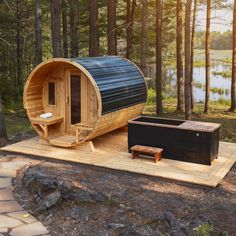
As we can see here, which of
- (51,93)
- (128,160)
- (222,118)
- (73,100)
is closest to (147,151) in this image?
(128,160)

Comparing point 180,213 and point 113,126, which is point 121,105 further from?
point 180,213

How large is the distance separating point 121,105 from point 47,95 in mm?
2424

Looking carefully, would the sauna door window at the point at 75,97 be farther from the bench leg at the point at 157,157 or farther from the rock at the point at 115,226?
the rock at the point at 115,226

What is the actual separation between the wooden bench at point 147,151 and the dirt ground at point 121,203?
86 cm

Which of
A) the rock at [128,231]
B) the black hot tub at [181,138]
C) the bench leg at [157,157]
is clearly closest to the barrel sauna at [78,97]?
the black hot tub at [181,138]

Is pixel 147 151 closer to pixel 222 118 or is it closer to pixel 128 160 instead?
pixel 128 160

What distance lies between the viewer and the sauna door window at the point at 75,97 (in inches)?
429

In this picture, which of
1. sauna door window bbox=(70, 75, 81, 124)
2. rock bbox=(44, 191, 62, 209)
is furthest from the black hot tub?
rock bbox=(44, 191, 62, 209)

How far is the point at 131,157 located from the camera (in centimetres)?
959

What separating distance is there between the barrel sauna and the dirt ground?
2.10 metres

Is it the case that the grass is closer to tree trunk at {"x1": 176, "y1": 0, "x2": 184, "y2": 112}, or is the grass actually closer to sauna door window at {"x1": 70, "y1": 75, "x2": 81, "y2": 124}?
tree trunk at {"x1": 176, "y1": 0, "x2": 184, "y2": 112}

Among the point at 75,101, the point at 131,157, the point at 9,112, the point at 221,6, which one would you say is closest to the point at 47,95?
the point at 75,101

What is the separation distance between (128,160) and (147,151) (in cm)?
55

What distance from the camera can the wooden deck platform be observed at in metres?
8.33
